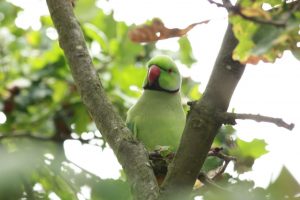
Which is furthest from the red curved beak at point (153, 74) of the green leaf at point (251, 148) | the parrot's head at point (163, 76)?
the green leaf at point (251, 148)

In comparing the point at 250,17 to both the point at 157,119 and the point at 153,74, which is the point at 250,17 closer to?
the point at 157,119

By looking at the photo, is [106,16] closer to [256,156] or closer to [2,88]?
[2,88]

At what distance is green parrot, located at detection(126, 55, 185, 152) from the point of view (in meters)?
2.39

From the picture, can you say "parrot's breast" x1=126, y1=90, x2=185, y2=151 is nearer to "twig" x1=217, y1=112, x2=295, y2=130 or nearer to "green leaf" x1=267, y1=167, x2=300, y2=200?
"twig" x1=217, y1=112, x2=295, y2=130

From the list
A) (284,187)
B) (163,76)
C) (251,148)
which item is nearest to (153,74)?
(163,76)

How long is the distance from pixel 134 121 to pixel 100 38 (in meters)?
0.90

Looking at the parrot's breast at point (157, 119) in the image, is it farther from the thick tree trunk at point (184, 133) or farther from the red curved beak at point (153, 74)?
the thick tree trunk at point (184, 133)

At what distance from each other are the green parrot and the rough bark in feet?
2.74

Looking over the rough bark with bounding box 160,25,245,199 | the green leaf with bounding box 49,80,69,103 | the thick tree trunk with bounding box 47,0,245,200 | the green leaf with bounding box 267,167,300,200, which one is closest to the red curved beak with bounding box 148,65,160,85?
the green leaf with bounding box 49,80,69,103

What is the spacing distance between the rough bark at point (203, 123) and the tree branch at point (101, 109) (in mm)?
57

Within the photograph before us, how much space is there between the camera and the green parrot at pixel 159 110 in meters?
2.39

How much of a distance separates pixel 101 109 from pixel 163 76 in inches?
48.5

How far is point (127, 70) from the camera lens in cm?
314

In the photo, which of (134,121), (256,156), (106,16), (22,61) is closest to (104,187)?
(256,156)
